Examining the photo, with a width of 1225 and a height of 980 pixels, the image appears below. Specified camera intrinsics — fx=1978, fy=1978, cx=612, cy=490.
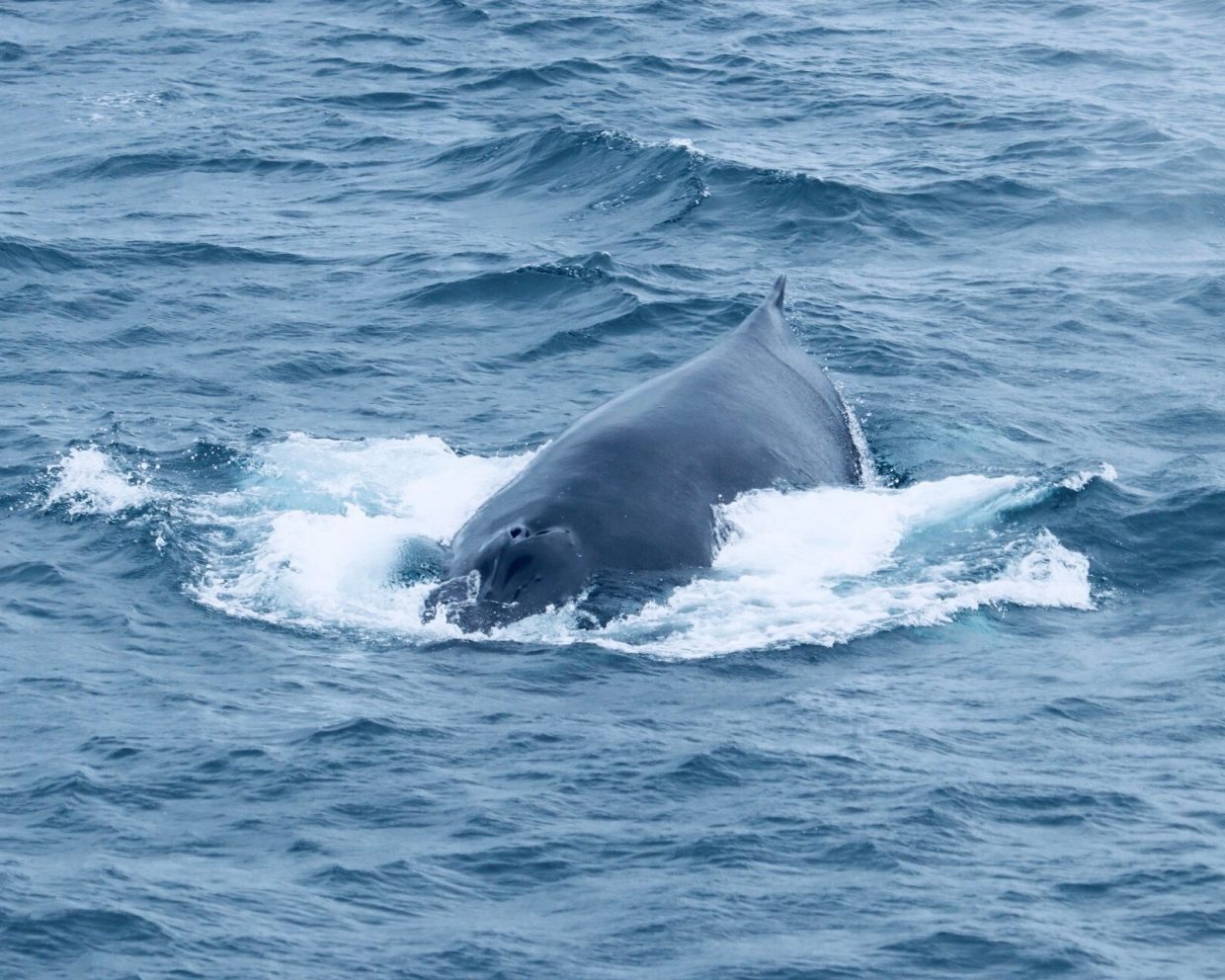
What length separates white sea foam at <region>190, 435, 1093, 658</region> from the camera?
62.8 ft

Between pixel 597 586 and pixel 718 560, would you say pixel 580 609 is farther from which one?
pixel 718 560

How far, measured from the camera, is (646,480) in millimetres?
20203

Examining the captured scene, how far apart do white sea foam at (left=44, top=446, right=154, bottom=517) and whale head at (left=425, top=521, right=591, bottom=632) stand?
17.7 ft

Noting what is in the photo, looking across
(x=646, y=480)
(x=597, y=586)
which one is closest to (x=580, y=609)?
(x=597, y=586)

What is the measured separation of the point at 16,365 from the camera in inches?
1111

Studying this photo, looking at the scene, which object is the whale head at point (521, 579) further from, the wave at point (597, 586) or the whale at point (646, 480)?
the wave at point (597, 586)

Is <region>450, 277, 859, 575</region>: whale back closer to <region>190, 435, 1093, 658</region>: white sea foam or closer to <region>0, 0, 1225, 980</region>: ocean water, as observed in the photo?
<region>190, 435, 1093, 658</region>: white sea foam

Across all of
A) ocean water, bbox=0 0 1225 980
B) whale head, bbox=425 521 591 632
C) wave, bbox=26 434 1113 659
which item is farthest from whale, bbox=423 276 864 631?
ocean water, bbox=0 0 1225 980

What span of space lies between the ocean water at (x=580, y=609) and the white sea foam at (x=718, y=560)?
64 millimetres

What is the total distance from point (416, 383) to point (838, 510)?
8.07 meters

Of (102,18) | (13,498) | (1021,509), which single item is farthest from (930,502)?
(102,18)

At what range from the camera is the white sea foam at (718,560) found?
19141 mm

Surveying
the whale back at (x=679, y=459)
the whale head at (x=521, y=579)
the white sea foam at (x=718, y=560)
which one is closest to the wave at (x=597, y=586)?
the white sea foam at (x=718, y=560)

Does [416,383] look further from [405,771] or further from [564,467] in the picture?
[405,771]
